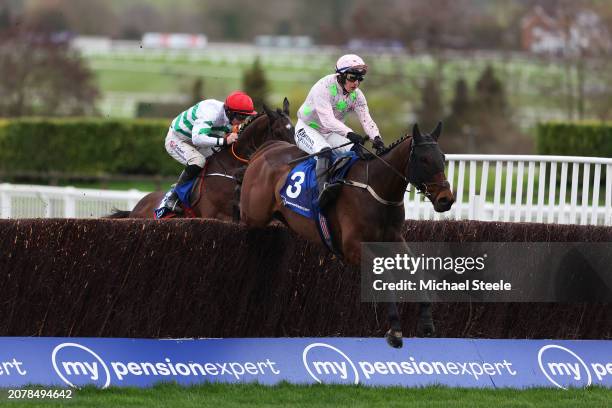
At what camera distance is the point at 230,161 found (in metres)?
10.4

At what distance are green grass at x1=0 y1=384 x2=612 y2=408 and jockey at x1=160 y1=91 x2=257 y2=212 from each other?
120 inches

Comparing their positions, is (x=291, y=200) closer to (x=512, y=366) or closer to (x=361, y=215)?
(x=361, y=215)

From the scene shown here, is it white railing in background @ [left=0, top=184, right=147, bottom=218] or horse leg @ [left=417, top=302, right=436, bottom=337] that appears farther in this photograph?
white railing in background @ [left=0, top=184, right=147, bottom=218]

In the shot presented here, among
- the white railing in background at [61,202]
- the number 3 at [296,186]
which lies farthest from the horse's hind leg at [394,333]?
the white railing in background at [61,202]

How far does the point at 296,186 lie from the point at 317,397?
1912 millimetres

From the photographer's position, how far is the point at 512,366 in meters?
7.95

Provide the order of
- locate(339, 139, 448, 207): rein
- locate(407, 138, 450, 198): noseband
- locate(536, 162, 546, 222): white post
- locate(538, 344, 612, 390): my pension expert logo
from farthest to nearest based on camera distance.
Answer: locate(536, 162, 546, 222): white post < locate(538, 344, 612, 390): my pension expert logo < locate(339, 139, 448, 207): rein < locate(407, 138, 450, 198): noseband

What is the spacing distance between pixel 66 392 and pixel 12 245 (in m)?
1.12

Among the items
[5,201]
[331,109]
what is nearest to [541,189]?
[331,109]

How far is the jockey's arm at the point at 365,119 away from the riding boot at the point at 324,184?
339mm

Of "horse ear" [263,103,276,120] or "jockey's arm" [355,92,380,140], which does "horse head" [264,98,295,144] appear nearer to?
"horse ear" [263,103,276,120]

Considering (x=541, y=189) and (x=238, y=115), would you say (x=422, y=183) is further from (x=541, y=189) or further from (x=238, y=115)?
(x=541, y=189)

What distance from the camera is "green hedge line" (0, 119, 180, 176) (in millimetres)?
26094

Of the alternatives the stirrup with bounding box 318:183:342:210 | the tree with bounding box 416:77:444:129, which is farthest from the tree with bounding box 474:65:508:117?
the stirrup with bounding box 318:183:342:210
